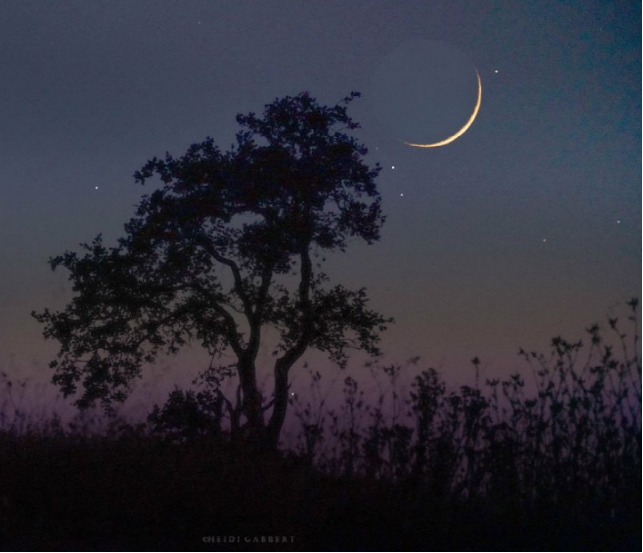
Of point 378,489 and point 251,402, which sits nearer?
point 378,489

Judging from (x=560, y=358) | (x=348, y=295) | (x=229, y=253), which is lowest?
(x=560, y=358)

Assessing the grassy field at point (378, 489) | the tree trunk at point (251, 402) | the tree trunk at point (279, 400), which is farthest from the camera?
the tree trunk at point (279, 400)

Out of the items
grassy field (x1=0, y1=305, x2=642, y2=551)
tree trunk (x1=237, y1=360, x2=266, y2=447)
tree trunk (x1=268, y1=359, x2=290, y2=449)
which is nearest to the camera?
grassy field (x1=0, y1=305, x2=642, y2=551)

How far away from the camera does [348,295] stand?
39.1 ft

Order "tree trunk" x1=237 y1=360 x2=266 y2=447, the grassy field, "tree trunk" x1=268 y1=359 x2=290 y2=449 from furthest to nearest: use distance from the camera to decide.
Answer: "tree trunk" x1=268 y1=359 x2=290 y2=449 → "tree trunk" x1=237 y1=360 x2=266 y2=447 → the grassy field

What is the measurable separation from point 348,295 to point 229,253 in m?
2.09

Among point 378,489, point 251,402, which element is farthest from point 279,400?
point 378,489

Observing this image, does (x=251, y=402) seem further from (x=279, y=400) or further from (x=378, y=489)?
(x=378, y=489)

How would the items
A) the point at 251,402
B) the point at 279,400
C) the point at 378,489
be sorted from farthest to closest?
the point at 279,400
the point at 251,402
the point at 378,489

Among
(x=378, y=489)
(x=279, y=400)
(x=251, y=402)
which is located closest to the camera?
(x=378, y=489)

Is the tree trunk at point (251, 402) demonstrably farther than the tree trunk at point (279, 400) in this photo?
No

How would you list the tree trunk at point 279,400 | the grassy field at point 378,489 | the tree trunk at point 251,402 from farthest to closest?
the tree trunk at point 279,400, the tree trunk at point 251,402, the grassy field at point 378,489

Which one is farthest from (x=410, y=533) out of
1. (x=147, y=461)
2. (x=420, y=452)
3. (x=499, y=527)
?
(x=147, y=461)

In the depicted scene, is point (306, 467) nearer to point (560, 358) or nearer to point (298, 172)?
point (560, 358)
